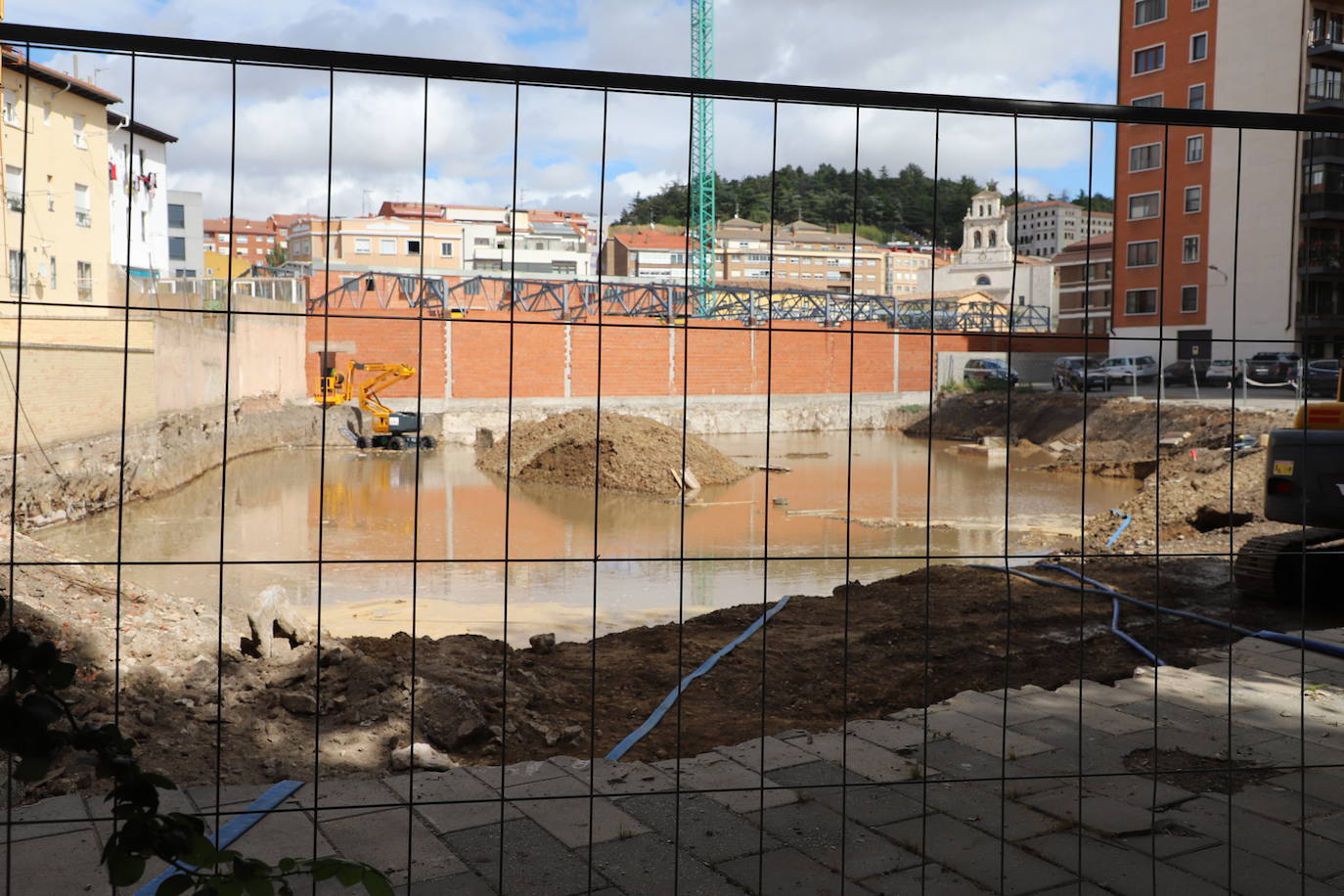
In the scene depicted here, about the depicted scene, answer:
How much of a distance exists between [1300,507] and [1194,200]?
3641 cm

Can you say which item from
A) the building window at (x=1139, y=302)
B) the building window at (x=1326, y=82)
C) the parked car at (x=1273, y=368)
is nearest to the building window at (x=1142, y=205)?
the building window at (x=1139, y=302)

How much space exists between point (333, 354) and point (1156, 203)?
30.9 metres

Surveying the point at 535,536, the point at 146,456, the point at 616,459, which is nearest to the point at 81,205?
the point at 146,456

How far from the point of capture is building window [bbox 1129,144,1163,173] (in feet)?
135

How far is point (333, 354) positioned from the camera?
33812 millimetres

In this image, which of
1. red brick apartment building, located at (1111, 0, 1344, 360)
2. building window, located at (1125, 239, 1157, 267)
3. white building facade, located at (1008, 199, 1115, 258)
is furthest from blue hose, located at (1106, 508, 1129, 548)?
white building facade, located at (1008, 199, 1115, 258)

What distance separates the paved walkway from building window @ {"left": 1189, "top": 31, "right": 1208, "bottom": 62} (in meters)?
41.3

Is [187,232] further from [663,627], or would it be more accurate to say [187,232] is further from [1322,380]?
[663,627]

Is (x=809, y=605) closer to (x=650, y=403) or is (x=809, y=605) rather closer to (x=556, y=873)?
(x=556, y=873)

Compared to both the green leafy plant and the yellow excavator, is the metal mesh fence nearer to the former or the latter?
the green leafy plant

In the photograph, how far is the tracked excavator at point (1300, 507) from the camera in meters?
8.88

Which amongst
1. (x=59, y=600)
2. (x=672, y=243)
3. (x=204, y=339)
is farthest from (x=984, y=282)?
(x=59, y=600)

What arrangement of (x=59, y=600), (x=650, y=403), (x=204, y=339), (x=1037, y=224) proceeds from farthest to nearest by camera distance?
(x=1037, y=224), (x=650, y=403), (x=204, y=339), (x=59, y=600)

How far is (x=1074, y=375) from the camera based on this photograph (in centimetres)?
3638
